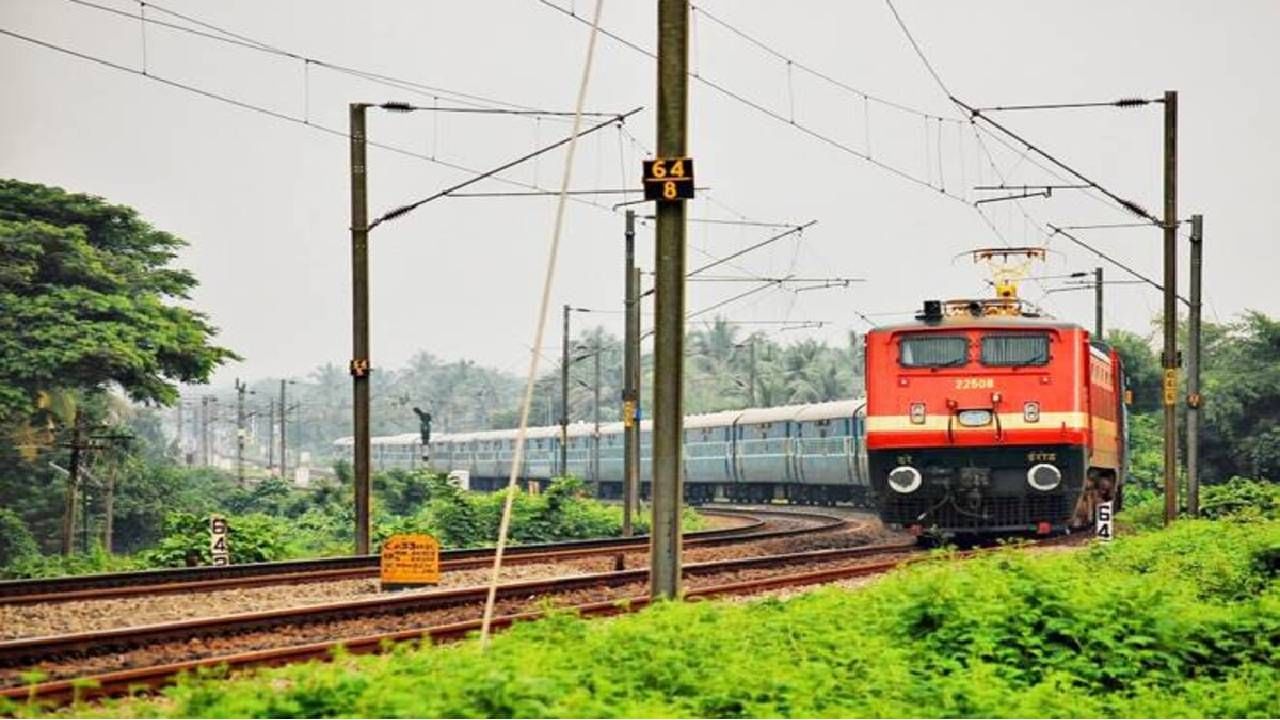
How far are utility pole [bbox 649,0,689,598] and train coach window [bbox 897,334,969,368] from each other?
12.4 m

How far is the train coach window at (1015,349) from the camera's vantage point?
26.3 m

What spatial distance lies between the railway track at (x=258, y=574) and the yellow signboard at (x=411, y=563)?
1210 mm

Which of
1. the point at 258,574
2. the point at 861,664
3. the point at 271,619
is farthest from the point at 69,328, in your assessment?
the point at 861,664

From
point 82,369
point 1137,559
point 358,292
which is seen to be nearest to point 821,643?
point 1137,559

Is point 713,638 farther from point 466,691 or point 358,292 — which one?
point 358,292

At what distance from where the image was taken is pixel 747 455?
187 feet

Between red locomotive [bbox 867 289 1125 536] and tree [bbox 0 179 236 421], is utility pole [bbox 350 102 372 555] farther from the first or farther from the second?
tree [bbox 0 179 236 421]

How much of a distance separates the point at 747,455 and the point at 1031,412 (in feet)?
102

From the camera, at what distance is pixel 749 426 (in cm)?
5600

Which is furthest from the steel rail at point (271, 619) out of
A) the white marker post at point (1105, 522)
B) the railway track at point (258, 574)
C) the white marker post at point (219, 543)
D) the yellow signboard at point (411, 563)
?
the white marker post at point (219, 543)

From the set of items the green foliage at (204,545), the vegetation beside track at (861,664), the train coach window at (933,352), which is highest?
the train coach window at (933,352)

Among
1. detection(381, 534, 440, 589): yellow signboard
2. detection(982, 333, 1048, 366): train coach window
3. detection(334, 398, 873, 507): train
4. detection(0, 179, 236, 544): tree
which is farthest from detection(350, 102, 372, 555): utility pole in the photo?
detection(0, 179, 236, 544): tree

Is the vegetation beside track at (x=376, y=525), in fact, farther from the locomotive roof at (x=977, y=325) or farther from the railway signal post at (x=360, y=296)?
the locomotive roof at (x=977, y=325)

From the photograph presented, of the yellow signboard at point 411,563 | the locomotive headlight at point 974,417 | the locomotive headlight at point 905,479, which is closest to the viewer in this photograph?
the yellow signboard at point 411,563
